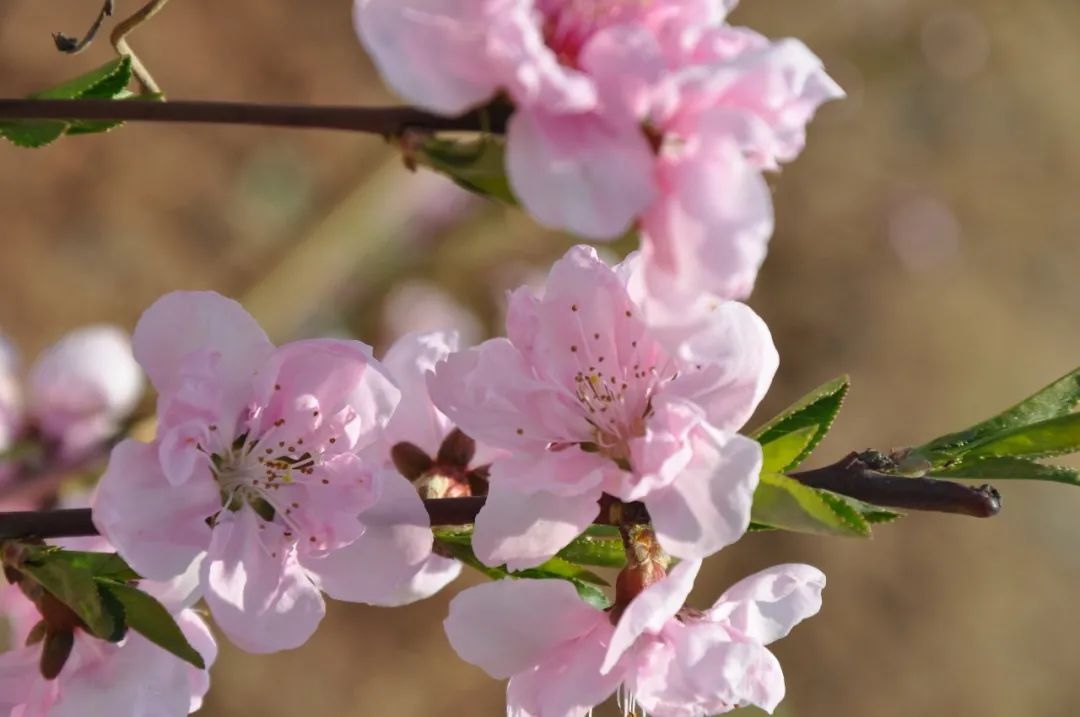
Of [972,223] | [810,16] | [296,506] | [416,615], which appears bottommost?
[416,615]

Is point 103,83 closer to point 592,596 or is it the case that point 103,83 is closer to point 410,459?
point 410,459

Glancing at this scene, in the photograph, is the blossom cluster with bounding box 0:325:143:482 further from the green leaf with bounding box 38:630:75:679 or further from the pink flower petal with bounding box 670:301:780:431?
the pink flower petal with bounding box 670:301:780:431

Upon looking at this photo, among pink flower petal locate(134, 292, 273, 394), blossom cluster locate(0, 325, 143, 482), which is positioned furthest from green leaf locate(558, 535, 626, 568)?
blossom cluster locate(0, 325, 143, 482)

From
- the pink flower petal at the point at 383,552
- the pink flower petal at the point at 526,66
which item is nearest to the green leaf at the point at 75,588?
the pink flower petal at the point at 383,552

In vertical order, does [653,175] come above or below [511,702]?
above

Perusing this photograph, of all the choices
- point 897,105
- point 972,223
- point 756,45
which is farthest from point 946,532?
point 756,45

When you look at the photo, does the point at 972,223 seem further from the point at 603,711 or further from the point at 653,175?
the point at 653,175
